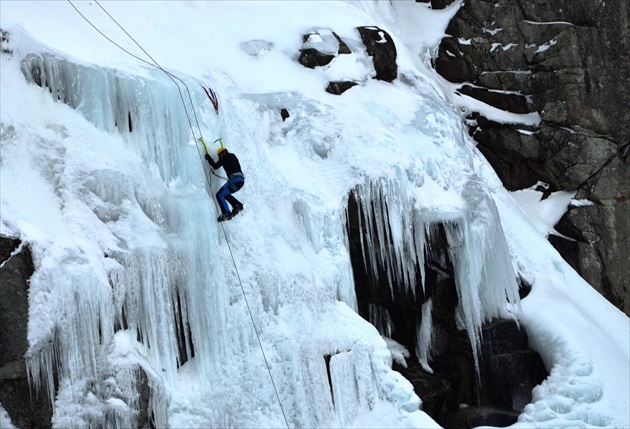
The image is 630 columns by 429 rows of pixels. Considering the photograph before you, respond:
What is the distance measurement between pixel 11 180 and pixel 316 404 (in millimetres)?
3912

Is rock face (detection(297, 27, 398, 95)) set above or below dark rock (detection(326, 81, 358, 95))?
above

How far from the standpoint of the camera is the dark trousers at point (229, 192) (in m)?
10.4

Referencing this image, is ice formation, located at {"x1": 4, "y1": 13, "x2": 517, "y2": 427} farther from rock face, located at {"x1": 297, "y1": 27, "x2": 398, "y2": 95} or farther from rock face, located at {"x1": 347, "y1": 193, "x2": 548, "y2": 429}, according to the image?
rock face, located at {"x1": 297, "y1": 27, "x2": 398, "y2": 95}

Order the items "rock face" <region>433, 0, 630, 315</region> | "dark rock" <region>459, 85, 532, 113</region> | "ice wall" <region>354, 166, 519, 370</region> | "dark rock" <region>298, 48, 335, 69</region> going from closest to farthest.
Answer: "ice wall" <region>354, 166, 519, 370</region>
"dark rock" <region>298, 48, 335, 69</region>
"rock face" <region>433, 0, 630, 315</region>
"dark rock" <region>459, 85, 532, 113</region>

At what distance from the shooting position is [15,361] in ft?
27.2

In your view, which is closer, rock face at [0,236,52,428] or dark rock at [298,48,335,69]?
rock face at [0,236,52,428]

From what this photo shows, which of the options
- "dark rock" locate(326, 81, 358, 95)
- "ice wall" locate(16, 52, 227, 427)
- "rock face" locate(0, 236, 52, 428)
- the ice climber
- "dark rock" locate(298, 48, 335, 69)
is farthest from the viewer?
"dark rock" locate(298, 48, 335, 69)

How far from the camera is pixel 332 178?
1211cm

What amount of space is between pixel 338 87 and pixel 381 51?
119cm

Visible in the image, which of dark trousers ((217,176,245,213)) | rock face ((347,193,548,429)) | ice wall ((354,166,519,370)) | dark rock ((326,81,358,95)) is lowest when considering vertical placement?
rock face ((347,193,548,429))

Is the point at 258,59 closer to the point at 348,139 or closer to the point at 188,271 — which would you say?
the point at 348,139

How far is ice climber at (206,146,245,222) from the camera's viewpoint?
1038cm

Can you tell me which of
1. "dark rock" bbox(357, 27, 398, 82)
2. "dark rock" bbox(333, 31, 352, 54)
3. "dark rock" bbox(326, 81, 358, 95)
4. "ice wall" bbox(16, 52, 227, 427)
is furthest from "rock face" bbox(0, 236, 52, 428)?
"dark rock" bbox(357, 27, 398, 82)

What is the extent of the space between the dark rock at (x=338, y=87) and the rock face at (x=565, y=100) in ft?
14.2
